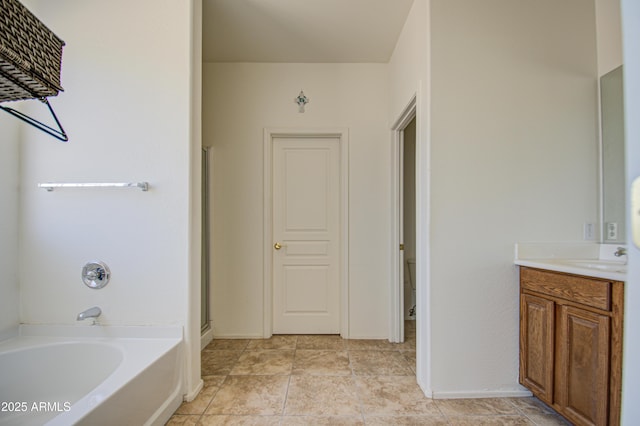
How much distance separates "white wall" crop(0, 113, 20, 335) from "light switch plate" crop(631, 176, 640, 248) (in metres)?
2.71

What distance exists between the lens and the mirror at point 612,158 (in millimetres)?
1881

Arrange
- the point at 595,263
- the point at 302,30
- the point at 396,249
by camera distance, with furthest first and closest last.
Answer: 1. the point at 396,249
2. the point at 302,30
3. the point at 595,263

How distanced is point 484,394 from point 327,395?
0.97 meters

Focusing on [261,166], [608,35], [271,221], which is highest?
[608,35]

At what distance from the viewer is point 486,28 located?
1.98 m

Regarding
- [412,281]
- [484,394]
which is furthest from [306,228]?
[484,394]

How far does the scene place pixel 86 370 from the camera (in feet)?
5.95

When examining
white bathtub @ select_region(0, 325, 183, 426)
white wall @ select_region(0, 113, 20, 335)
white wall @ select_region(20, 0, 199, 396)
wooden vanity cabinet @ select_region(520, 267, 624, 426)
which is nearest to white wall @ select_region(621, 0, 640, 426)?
wooden vanity cabinet @ select_region(520, 267, 624, 426)

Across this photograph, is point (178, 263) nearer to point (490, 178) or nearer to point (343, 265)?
point (343, 265)

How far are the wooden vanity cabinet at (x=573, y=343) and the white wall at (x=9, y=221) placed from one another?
10.2 ft

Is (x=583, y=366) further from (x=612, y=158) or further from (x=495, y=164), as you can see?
(x=612, y=158)

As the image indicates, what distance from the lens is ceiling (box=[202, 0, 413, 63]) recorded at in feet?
7.60

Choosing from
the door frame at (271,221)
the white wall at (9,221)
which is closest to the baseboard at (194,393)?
the door frame at (271,221)

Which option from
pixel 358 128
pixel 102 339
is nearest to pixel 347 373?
pixel 102 339
